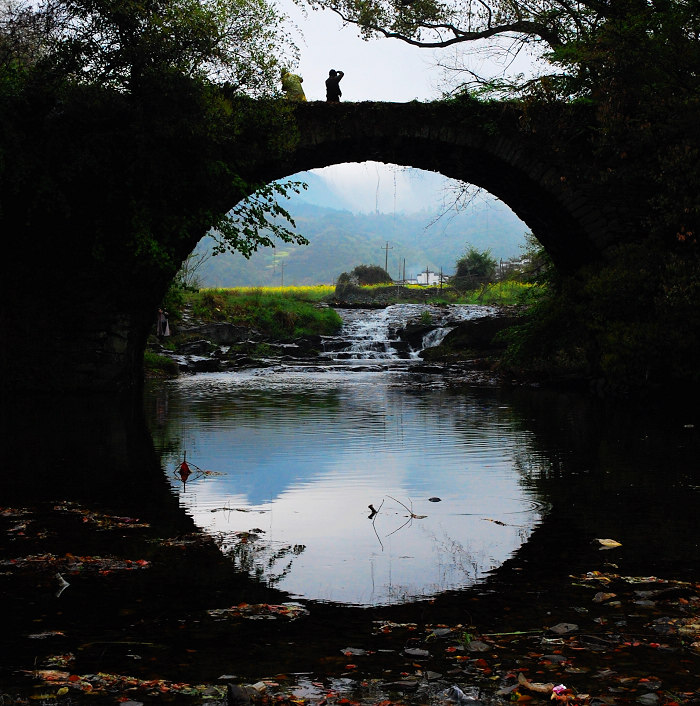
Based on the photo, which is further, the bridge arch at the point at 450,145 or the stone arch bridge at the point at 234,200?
the bridge arch at the point at 450,145

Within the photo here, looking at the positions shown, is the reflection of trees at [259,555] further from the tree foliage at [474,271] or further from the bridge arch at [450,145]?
the tree foliage at [474,271]

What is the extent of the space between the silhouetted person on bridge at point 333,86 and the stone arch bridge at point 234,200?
570 mm

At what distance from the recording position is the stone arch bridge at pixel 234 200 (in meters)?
13.6

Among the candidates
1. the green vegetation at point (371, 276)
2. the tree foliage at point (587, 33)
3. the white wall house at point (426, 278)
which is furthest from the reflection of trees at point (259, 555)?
the white wall house at point (426, 278)

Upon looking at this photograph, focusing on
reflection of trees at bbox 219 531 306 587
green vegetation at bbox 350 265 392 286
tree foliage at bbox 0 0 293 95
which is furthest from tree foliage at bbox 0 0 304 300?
green vegetation at bbox 350 265 392 286

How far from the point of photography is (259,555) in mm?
3996

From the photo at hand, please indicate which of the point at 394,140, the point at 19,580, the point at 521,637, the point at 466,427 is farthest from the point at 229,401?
the point at 521,637

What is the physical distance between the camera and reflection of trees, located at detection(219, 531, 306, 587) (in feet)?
12.1

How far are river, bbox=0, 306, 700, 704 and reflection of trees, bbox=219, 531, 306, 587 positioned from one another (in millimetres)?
20

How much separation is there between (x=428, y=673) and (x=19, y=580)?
1950 mm

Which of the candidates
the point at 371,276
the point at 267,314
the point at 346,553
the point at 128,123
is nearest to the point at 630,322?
the point at 128,123

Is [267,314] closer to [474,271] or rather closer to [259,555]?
[474,271]

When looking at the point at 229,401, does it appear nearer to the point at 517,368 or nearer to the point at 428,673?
the point at 517,368

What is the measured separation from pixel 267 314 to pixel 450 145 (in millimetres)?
17125
